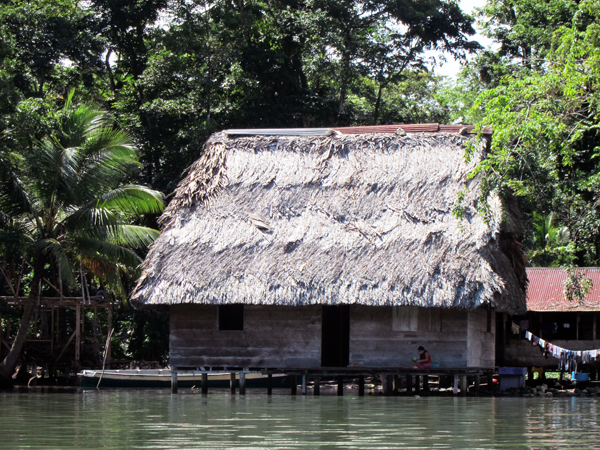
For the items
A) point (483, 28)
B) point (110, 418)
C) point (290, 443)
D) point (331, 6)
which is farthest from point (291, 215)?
point (483, 28)

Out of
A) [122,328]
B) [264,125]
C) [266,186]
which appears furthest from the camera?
[122,328]

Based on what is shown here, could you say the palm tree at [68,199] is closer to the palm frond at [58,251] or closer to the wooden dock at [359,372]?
the palm frond at [58,251]

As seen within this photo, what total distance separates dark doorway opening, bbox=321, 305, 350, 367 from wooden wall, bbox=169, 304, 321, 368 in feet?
10.4

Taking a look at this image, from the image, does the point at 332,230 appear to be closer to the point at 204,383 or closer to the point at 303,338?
the point at 303,338

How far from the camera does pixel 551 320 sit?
22234 mm

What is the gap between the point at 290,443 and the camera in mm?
6988

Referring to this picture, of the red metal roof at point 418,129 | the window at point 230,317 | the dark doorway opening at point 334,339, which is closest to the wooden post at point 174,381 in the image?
the window at point 230,317

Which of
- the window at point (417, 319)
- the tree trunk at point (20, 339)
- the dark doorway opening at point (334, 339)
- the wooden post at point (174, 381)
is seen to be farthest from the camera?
the dark doorway opening at point (334, 339)

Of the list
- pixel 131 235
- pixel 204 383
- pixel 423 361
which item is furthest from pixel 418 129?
pixel 204 383

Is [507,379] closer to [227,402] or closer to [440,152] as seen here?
[440,152]

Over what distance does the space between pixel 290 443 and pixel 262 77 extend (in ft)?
67.3

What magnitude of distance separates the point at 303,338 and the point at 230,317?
1.91 m

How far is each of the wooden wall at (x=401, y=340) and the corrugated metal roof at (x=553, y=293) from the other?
5.39m

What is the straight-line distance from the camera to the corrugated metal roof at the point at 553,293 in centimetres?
2039
